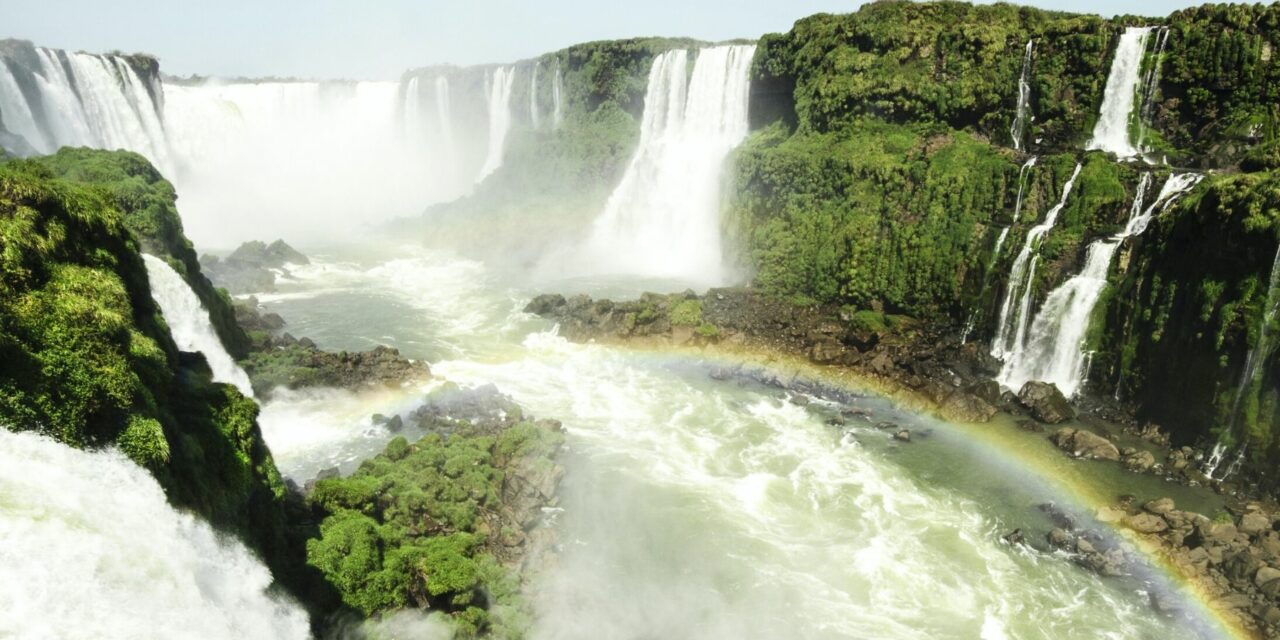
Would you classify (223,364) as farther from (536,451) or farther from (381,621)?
(381,621)

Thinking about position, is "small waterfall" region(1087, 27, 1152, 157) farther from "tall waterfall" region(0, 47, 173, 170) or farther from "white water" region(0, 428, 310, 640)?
"tall waterfall" region(0, 47, 173, 170)

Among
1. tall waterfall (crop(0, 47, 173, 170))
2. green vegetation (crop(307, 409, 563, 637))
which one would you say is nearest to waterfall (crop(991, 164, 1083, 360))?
green vegetation (crop(307, 409, 563, 637))

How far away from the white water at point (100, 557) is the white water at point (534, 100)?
6126cm

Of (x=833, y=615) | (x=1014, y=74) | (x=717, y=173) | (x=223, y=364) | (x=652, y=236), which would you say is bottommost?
(x=833, y=615)

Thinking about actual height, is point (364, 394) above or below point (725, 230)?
below

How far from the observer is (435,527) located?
16.7 meters

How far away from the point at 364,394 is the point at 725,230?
980 inches

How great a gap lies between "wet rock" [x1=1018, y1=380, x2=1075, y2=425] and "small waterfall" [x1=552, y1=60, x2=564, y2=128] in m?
49.4

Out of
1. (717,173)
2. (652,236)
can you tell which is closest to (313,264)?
(652,236)

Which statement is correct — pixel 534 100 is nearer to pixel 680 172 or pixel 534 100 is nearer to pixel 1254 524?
pixel 680 172

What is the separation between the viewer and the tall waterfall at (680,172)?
4469cm

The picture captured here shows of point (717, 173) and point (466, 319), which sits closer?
point (466, 319)

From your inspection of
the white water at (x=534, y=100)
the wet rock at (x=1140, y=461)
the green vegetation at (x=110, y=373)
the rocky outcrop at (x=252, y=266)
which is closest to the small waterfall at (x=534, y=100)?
the white water at (x=534, y=100)

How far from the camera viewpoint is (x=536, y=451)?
2106 centimetres
